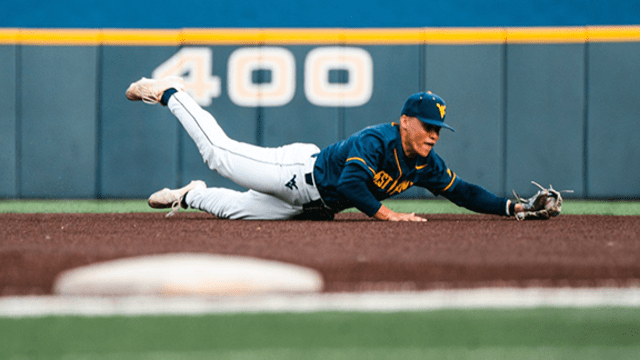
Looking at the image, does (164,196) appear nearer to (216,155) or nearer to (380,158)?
(216,155)

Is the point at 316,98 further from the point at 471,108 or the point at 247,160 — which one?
the point at 247,160

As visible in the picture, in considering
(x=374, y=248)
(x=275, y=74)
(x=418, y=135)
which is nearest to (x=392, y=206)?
(x=275, y=74)

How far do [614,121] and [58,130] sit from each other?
180 inches

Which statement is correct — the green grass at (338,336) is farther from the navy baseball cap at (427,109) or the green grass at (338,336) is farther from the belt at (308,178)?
the belt at (308,178)

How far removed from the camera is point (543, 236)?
102 inches

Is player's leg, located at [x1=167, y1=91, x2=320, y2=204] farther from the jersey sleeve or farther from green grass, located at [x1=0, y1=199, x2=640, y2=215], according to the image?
green grass, located at [x1=0, y1=199, x2=640, y2=215]

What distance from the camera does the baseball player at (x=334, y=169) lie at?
3.02 metres

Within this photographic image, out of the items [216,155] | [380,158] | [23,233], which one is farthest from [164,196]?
[380,158]

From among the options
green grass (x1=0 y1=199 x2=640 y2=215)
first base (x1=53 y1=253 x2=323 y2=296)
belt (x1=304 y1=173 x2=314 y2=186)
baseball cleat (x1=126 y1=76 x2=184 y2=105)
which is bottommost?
green grass (x1=0 y1=199 x2=640 y2=215)

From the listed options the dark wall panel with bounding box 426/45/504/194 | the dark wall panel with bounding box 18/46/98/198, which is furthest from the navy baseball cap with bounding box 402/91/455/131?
the dark wall panel with bounding box 18/46/98/198

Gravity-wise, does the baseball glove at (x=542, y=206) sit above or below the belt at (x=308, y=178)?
below

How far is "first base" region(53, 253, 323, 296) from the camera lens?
1553 millimetres

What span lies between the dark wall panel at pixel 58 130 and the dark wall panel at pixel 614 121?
4092 millimetres

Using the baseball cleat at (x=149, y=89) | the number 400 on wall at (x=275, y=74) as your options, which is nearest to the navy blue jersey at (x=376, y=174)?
the baseball cleat at (x=149, y=89)
